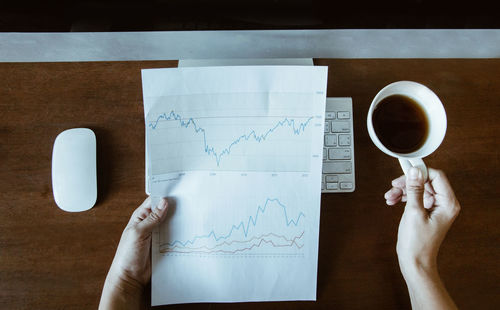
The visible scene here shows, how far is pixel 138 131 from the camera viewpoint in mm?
537

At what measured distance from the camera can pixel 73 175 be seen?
507 mm

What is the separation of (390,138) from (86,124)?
53cm

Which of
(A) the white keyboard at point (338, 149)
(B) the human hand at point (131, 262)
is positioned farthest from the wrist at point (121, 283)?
(A) the white keyboard at point (338, 149)

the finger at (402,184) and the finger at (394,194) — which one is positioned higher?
the finger at (402,184)

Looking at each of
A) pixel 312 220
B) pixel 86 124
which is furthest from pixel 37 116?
pixel 312 220

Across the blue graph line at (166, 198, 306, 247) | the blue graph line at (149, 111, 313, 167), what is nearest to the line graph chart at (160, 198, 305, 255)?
the blue graph line at (166, 198, 306, 247)

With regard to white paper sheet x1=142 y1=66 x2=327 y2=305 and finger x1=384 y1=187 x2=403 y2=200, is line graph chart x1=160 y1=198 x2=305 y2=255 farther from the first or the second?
finger x1=384 y1=187 x2=403 y2=200

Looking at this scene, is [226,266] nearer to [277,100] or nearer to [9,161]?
[277,100]

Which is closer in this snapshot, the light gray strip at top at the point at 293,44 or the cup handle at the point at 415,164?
the cup handle at the point at 415,164

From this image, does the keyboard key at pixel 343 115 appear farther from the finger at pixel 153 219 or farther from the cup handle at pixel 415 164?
the finger at pixel 153 219

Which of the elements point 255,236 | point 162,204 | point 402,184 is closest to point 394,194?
point 402,184

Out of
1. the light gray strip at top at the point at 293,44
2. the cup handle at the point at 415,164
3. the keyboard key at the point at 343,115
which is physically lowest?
the cup handle at the point at 415,164

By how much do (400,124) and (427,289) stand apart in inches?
10.4

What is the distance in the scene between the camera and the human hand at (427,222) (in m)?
0.47
